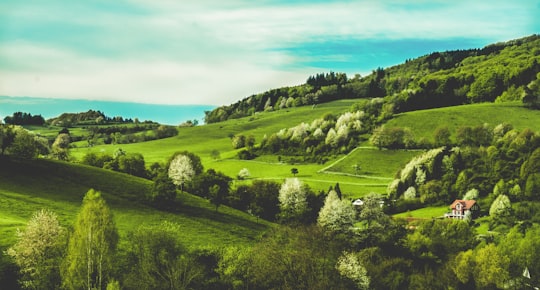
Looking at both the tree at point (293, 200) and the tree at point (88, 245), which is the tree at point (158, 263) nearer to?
the tree at point (88, 245)

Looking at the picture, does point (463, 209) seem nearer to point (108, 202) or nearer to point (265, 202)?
point (265, 202)

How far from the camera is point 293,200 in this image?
4058 inches

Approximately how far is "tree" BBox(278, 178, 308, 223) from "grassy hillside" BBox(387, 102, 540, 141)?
71.4m

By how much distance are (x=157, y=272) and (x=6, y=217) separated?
22956 millimetres

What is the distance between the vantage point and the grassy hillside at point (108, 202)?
233ft

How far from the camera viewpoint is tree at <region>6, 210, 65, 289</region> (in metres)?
47.3

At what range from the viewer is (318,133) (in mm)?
182875

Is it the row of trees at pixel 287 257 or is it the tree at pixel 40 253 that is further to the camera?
the tree at pixel 40 253

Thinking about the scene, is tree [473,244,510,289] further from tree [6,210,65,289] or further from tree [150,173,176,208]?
tree [6,210,65,289]

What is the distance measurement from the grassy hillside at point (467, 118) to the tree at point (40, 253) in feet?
428

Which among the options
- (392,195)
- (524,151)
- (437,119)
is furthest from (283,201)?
(437,119)

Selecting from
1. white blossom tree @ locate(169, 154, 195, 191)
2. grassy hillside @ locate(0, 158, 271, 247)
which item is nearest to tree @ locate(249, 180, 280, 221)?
grassy hillside @ locate(0, 158, 271, 247)

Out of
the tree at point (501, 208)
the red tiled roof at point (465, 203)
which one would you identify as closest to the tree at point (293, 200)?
the red tiled roof at point (465, 203)

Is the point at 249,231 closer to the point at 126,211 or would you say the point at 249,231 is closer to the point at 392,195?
the point at 126,211
